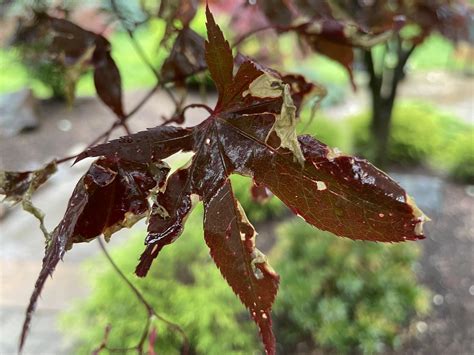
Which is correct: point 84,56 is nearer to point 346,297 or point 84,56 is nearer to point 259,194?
point 259,194

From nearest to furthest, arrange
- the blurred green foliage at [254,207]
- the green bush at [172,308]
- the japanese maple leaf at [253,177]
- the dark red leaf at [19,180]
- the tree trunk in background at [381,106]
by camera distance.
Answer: the japanese maple leaf at [253,177]
the dark red leaf at [19,180]
the green bush at [172,308]
the tree trunk in background at [381,106]
the blurred green foliage at [254,207]

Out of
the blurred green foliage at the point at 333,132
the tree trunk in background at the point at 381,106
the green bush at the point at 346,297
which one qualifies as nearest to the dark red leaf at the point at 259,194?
the green bush at the point at 346,297

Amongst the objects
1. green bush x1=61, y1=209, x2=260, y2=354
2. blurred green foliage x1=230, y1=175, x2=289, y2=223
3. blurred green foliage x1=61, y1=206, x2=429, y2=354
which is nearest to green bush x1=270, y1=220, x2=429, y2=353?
blurred green foliage x1=61, y1=206, x2=429, y2=354

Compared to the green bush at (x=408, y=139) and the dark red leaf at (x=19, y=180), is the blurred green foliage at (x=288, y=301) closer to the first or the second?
the dark red leaf at (x=19, y=180)

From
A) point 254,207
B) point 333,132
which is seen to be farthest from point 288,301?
point 333,132

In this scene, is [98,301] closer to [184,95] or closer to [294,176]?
[184,95]

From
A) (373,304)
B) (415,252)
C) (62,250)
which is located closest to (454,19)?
(415,252)
